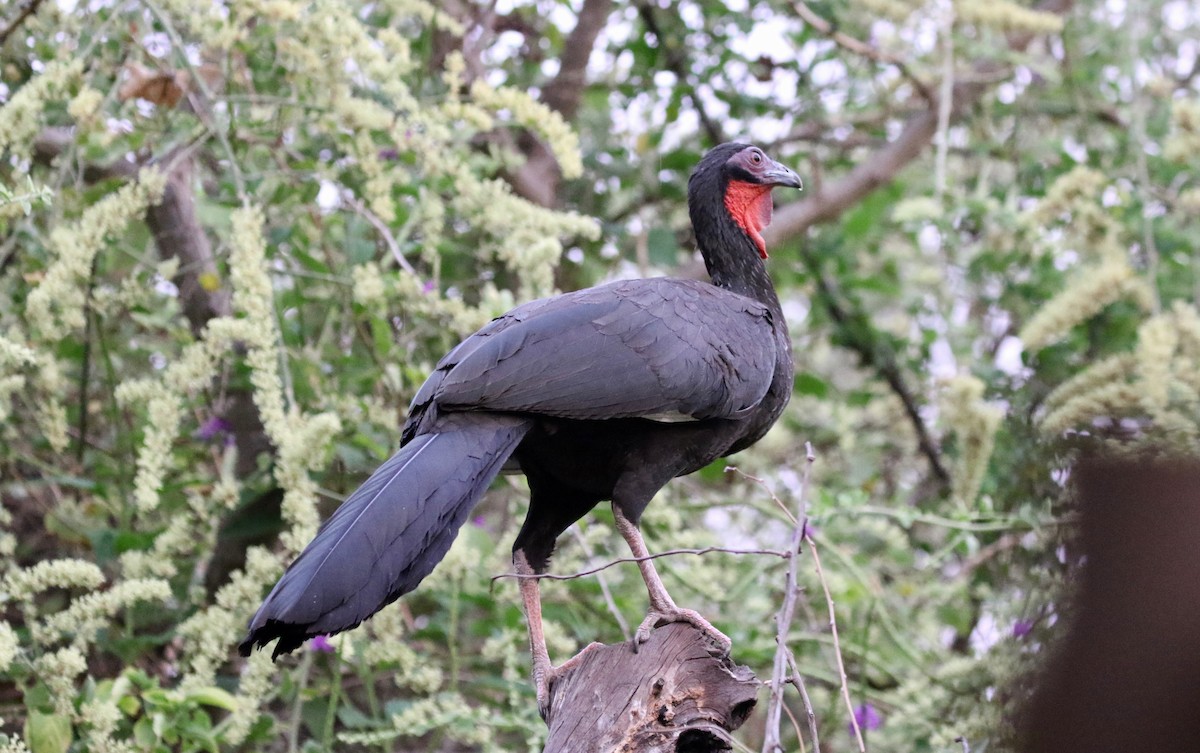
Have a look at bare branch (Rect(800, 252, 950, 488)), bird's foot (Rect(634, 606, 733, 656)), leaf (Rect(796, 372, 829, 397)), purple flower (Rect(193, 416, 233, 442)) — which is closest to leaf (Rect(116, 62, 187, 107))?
purple flower (Rect(193, 416, 233, 442))

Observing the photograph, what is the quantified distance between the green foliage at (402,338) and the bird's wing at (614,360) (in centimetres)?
63

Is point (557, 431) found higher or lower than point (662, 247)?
lower

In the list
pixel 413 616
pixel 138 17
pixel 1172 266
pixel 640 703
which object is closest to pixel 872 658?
pixel 413 616

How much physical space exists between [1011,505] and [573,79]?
2.92 meters

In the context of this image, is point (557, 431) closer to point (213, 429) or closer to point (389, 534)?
point (389, 534)

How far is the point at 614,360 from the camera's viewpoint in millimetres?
3264

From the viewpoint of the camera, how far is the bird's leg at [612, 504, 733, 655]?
3.24 m

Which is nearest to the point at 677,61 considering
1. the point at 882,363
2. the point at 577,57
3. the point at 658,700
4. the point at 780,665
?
the point at 577,57

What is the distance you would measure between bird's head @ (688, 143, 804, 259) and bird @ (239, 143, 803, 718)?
234mm

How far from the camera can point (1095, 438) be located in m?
1.70

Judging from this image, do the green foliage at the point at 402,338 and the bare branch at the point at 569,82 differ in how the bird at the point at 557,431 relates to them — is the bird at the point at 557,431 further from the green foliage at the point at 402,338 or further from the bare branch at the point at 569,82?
the bare branch at the point at 569,82

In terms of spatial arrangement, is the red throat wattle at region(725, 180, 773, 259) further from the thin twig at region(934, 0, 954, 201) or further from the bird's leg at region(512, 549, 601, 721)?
the thin twig at region(934, 0, 954, 201)

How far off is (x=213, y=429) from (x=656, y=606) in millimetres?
1960

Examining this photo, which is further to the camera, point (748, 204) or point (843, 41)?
point (843, 41)
